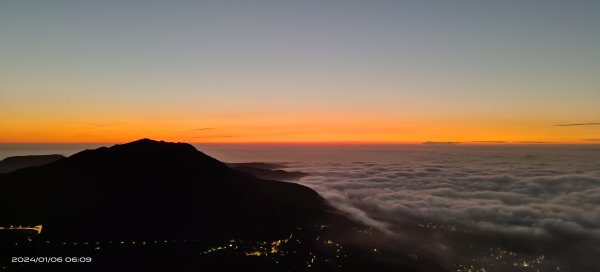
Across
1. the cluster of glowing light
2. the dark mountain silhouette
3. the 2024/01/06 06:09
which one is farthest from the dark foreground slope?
the cluster of glowing light

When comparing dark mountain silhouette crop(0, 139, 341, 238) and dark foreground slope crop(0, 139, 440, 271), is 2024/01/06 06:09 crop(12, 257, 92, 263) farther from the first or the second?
dark mountain silhouette crop(0, 139, 341, 238)

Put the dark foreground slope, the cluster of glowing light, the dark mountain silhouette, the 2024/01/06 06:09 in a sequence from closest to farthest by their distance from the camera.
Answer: the 2024/01/06 06:09 < the dark foreground slope < the cluster of glowing light < the dark mountain silhouette

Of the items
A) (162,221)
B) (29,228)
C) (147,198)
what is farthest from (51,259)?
(147,198)

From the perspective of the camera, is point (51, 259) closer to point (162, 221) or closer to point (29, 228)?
point (29, 228)

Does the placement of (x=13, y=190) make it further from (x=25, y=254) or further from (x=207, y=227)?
(x=207, y=227)

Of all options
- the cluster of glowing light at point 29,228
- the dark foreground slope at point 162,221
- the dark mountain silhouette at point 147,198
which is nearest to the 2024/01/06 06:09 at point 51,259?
the dark foreground slope at point 162,221

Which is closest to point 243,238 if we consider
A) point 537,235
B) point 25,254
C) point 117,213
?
point 117,213

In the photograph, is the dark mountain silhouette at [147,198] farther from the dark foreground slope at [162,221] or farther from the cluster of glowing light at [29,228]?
the cluster of glowing light at [29,228]

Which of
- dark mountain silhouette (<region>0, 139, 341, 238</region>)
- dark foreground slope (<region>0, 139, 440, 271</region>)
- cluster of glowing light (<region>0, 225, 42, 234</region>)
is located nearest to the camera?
dark foreground slope (<region>0, 139, 440, 271</region>)
